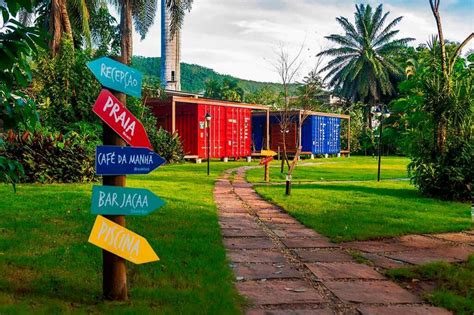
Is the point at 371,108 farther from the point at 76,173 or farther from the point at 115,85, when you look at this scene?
the point at 115,85

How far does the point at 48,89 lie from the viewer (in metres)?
15.0

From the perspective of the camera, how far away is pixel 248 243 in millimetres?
6020

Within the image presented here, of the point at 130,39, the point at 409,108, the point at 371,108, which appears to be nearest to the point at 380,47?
the point at 371,108

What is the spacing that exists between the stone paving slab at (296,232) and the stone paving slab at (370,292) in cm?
213

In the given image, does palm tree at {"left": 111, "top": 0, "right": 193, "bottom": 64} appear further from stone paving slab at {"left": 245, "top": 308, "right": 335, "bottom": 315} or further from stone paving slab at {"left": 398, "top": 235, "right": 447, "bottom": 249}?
stone paving slab at {"left": 245, "top": 308, "right": 335, "bottom": 315}

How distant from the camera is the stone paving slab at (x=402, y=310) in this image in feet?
12.0

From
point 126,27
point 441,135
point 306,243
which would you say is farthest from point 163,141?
point 306,243

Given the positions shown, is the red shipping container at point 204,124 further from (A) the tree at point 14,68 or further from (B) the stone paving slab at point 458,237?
(A) the tree at point 14,68

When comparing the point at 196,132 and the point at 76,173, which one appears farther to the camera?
the point at 196,132

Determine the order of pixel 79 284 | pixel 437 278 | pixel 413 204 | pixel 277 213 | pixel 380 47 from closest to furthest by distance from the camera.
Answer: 1. pixel 79 284
2. pixel 437 278
3. pixel 277 213
4. pixel 413 204
5. pixel 380 47

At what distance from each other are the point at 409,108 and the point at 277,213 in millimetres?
5153

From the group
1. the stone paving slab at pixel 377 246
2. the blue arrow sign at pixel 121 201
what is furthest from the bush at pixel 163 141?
the blue arrow sign at pixel 121 201

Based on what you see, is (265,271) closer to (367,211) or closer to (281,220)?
(281,220)

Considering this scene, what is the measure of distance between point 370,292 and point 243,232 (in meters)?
2.76
